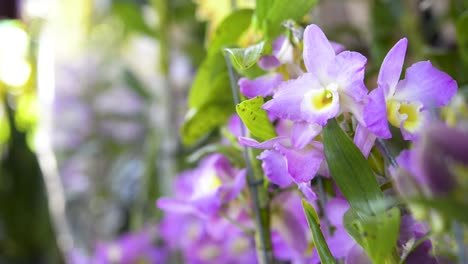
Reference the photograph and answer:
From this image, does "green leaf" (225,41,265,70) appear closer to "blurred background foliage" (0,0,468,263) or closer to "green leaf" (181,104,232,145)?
"green leaf" (181,104,232,145)

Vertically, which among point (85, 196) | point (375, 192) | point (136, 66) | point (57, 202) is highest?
point (375, 192)

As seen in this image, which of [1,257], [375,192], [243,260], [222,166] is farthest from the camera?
[1,257]

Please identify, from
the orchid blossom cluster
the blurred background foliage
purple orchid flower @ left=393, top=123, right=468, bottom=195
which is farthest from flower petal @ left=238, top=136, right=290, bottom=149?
the blurred background foliage

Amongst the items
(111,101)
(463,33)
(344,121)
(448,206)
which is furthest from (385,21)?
(111,101)

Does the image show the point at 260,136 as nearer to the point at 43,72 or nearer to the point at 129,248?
the point at 129,248

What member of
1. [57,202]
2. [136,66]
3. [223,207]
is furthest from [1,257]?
[223,207]

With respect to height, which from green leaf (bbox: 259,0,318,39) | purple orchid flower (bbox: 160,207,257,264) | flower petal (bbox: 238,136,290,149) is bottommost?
purple orchid flower (bbox: 160,207,257,264)

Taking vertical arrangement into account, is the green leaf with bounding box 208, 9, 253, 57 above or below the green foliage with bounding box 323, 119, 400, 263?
above
